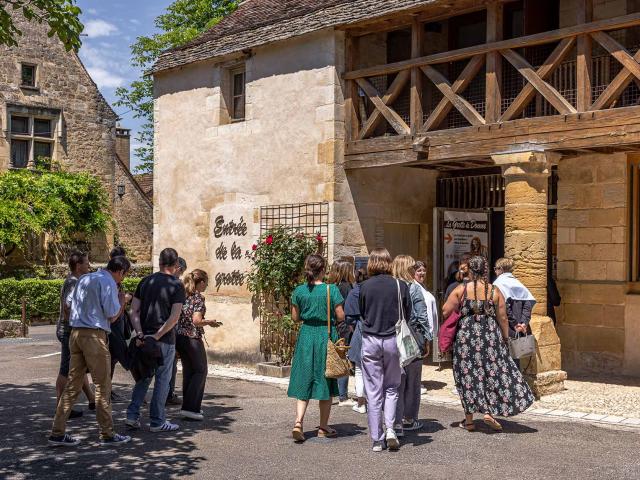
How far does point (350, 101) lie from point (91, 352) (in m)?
6.16

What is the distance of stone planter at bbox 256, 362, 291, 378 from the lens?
39.6ft

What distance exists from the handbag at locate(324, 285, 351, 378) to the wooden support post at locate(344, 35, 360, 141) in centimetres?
518

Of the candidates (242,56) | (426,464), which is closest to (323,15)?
(242,56)

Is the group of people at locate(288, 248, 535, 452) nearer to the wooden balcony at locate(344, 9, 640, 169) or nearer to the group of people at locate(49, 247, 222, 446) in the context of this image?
the group of people at locate(49, 247, 222, 446)

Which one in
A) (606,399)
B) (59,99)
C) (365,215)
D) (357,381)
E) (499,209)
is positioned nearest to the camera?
(357,381)

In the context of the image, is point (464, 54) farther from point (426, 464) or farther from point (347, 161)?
point (426, 464)

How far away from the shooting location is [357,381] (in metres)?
8.87

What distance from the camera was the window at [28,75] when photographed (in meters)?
26.0

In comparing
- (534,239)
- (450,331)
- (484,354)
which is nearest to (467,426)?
(484,354)

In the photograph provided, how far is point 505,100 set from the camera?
1162 cm

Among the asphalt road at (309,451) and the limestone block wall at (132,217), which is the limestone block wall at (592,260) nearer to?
the asphalt road at (309,451)

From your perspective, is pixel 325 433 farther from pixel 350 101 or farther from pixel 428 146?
pixel 350 101

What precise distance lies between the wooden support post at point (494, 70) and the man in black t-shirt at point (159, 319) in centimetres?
463

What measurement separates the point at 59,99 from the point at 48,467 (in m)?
22.2
